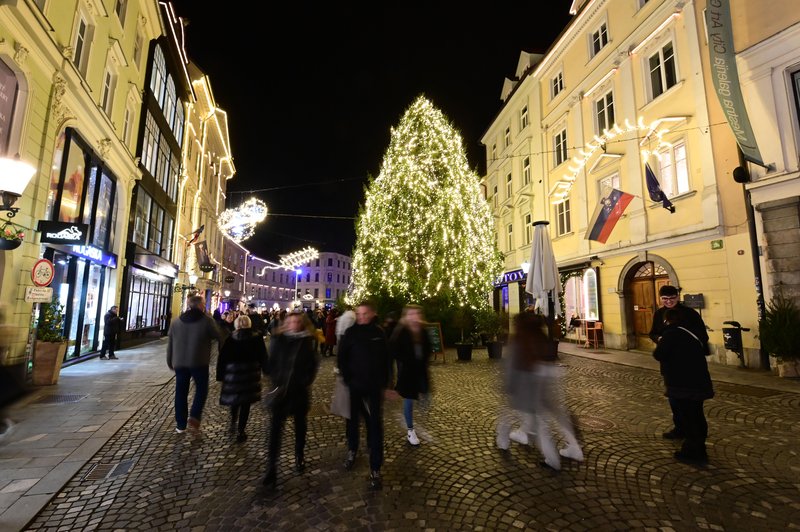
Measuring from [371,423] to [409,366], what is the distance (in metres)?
1.12

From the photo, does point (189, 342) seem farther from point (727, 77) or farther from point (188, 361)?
point (727, 77)

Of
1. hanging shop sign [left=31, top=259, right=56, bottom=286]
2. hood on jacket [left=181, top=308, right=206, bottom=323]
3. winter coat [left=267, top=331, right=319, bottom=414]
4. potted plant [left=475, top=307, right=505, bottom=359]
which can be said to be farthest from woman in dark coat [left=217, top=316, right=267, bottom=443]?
potted plant [left=475, top=307, right=505, bottom=359]

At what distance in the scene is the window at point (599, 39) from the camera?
56.6 ft

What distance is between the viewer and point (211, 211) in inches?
1307

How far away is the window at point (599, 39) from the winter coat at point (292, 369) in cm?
1907

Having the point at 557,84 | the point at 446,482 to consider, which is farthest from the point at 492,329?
the point at 557,84

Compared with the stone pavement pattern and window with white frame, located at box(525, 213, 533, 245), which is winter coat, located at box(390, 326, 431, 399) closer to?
the stone pavement pattern

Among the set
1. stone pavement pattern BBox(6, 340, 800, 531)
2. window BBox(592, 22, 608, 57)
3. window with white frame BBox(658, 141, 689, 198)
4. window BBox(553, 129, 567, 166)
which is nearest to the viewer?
stone pavement pattern BBox(6, 340, 800, 531)

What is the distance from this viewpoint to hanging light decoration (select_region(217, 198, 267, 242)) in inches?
853

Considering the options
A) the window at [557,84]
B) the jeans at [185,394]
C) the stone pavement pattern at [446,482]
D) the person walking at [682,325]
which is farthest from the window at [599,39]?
the jeans at [185,394]

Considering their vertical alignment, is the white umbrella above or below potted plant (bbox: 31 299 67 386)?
above

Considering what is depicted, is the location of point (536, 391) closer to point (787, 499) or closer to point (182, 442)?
point (787, 499)

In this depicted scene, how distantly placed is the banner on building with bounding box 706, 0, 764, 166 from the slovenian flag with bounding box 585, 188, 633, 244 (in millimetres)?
3129

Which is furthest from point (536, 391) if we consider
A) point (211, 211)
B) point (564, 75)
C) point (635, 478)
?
Answer: point (211, 211)
